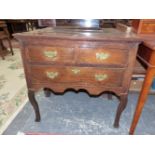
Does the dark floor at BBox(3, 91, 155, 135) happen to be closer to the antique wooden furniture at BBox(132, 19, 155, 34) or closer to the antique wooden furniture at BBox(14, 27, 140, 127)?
the antique wooden furniture at BBox(14, 27, 140, 127)

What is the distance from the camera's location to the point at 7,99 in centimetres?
156

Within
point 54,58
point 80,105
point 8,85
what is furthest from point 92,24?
point 8,85

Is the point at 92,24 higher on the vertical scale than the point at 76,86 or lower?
higher

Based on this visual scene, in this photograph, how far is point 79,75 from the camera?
105 cm

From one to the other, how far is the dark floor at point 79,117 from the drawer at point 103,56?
2.04 feet

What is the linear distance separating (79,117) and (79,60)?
2.14 feet

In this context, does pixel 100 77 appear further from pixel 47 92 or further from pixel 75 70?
pixel 47 92

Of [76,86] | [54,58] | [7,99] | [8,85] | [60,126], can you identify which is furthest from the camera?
[8,85]

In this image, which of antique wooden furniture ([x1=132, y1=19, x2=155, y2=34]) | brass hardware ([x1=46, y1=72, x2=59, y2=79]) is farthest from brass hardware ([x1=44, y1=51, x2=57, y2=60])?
antique wooden furniture ([x1=132, y1=19, x2=155, y2=34])

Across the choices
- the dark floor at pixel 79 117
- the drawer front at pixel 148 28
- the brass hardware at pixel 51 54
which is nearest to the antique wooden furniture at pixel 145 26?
the drawer front at pixel 148 28

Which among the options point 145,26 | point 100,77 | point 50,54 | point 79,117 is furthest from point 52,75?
point 145,26
